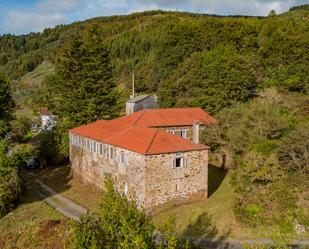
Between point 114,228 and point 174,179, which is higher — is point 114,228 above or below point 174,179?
above

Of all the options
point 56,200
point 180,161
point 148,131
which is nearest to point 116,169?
point 148,131

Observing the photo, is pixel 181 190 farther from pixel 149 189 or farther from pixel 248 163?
pixel 248 163

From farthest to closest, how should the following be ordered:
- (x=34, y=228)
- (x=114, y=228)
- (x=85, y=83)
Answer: (x=85, y=83) < (x=34, y=228) < (x=114, y=228)

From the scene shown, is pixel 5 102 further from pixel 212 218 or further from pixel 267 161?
pixel 267 161

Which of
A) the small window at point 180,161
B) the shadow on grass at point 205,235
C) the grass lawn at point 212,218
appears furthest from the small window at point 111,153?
the shadow on grass at point 205,235

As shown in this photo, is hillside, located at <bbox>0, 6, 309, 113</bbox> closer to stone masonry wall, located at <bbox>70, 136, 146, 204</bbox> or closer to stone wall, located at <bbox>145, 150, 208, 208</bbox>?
stone masonry wall, located at <bbox>70, 136, 146, 204</bbox>

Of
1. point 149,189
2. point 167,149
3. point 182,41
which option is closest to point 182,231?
point 149,189

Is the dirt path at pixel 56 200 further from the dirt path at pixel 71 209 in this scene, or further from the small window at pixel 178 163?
the small window at pixel 178 163
